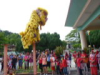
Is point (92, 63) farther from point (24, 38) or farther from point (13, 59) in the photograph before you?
point (13, 59)

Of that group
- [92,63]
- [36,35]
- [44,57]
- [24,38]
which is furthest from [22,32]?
[92,63]

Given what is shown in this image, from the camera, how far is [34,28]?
612 cm

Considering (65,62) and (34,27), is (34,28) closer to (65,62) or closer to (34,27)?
(34,27)

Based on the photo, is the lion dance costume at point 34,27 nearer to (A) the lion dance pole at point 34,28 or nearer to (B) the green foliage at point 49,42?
(A) the lion dance pole at point 34,28

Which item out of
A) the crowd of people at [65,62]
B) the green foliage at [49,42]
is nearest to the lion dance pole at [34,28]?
the crowd of people at [65,62]

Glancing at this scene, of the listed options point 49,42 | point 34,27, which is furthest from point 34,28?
point 49,42

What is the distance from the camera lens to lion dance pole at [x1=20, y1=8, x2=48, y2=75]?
5.97 meters

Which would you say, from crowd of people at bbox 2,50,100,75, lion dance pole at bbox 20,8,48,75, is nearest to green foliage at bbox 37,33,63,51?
crowd of people at bbox 2,50,100,75

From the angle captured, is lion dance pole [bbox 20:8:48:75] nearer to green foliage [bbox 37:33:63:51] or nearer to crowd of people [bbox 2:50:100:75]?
crowd of people [bbox 2:50:100:75]

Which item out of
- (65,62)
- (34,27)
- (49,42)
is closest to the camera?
(34,27)

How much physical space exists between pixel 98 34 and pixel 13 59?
2087 cm

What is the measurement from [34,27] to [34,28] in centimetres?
5

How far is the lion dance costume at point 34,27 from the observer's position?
19.6ft

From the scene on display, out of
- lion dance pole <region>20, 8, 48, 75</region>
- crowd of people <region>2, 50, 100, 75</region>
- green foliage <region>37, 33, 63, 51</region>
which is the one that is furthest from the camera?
green foliage <region>37, 33, 63, 51</region>
